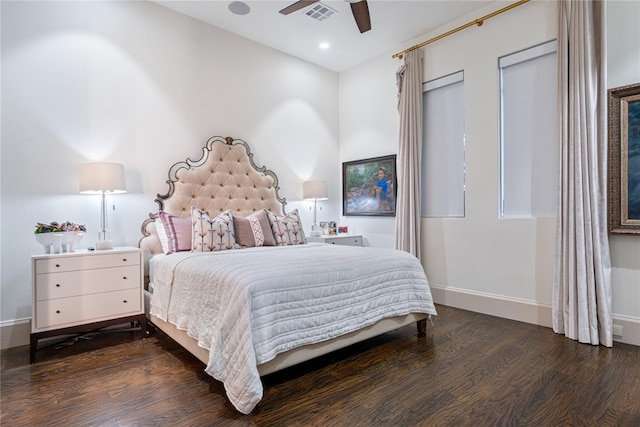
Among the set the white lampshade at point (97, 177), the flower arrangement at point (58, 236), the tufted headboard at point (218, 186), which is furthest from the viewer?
the tufted headboard at point (218, 186)

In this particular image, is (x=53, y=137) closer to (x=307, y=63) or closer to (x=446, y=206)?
(x=307, y=63)

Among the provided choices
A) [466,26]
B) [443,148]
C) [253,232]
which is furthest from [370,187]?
[466,26]

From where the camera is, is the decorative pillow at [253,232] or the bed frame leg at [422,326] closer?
the bed frame leg at [422,326]

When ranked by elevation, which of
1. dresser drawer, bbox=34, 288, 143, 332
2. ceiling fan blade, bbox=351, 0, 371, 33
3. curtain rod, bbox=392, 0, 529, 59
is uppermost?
curtain rod, bbox=392, 0, 529, 59

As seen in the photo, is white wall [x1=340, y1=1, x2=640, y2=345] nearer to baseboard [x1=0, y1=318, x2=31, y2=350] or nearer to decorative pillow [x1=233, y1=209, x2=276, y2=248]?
decorative pillow [x1=233, y1=209, x2=276, y2=248]

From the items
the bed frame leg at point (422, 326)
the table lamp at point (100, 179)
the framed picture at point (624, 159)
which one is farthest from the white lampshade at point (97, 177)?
the framed picture at point (624, 159)

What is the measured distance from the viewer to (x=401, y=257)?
285 centimetres

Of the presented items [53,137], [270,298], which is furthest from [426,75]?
[53,137]

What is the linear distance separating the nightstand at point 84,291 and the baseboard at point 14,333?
371 mm

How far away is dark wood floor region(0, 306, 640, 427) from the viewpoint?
1.78 m

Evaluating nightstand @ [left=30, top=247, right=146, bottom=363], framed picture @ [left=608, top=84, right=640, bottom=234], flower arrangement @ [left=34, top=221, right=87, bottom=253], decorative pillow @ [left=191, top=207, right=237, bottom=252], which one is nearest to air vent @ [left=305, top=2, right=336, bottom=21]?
decorative pillow @ [left=191, top=207, right=237, bottom=252]

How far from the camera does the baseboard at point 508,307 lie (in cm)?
275

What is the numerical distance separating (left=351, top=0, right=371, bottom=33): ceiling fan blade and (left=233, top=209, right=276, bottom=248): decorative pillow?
82.1 inches

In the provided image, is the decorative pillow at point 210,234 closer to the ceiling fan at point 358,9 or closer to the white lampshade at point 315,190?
the white lampshade at point 315,190
